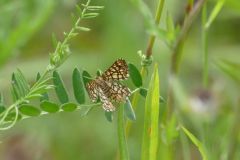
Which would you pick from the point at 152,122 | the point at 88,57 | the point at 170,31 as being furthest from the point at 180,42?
the point at 88,57

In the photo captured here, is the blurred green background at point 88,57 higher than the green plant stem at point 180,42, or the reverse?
the green plant stem at point 180,42

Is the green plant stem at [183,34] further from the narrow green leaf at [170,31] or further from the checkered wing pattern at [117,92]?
the checkered wing pattern at [117,92]

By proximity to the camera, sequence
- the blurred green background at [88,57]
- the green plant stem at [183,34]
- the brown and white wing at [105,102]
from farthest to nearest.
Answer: the blurred green background at [88,57]
the green plant stem at [183,34]
the brown and white wing at [105,102]

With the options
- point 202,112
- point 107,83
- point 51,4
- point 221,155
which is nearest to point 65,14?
point 51,4

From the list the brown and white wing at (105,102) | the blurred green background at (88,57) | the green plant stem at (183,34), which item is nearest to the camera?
the brown and white wing at (105,102)

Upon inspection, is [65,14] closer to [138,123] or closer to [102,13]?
[102,13]

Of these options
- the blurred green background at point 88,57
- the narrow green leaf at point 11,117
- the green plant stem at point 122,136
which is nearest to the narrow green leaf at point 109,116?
the green plant stem at point 122,136

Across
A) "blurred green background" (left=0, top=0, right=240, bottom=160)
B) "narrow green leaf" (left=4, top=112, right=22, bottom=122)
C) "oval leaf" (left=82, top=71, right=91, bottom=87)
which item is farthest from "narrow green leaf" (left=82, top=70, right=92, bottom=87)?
"blurred green background" (left=0, top=0, right=240, bottom=160)
